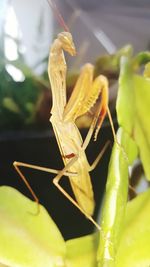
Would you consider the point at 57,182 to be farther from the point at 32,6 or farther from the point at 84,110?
the point at 32,6

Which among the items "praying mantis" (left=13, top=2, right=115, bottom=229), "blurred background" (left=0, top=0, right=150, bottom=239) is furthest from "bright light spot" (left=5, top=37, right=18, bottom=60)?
"praying mantis" (left=13, top=2, right=115, bottom=229)

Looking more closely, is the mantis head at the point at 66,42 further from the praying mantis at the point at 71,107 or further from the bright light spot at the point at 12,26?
the bright light spot at the point at 12,26

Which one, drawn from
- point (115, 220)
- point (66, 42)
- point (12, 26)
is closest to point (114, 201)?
point (115, 220)

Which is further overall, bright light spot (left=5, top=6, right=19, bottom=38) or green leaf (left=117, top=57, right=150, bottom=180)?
bright light spot (left=5, top=6, right=19, bottom=38)

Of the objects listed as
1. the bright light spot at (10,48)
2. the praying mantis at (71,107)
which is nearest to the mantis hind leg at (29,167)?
the praying mantis at (71,107)

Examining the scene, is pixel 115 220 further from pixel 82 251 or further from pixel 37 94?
pixel 37 94

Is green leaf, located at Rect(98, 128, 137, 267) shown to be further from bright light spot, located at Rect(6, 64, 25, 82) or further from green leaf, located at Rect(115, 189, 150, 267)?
bright light spot, located at Rect(6, 64, 25, 82)
